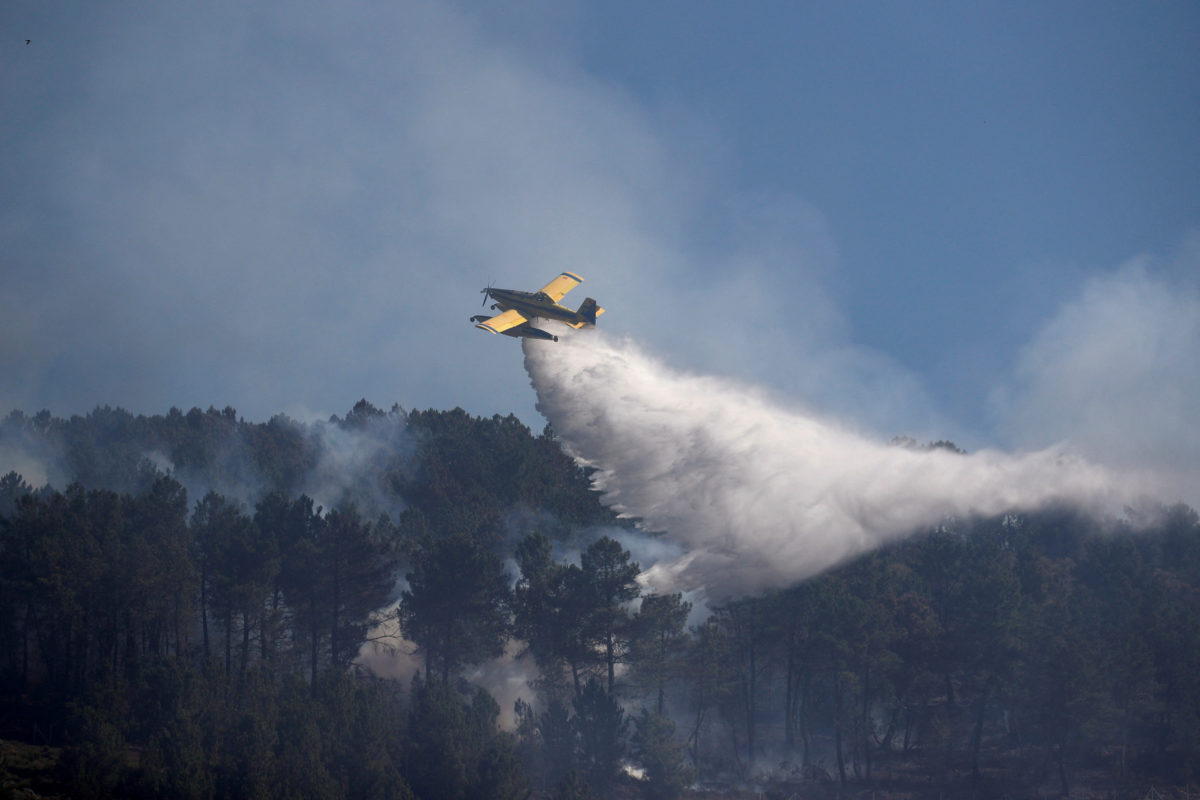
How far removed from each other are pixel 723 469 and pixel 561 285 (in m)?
16.7

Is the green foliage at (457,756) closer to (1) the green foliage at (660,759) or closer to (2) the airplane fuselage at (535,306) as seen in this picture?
(1) the green foliage at (660,759)

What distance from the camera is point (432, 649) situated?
63.6 m

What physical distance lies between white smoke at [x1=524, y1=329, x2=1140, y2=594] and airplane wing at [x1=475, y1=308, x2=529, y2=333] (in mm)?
1861

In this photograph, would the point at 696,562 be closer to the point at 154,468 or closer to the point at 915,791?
the point at 915,791

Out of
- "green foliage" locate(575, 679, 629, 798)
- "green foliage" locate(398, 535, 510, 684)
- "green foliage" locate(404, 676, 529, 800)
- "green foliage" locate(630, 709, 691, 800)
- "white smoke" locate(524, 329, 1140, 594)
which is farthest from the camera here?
"green foliage" locate(398, 535, 510, 684)

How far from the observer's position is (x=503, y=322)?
60281 millimetres

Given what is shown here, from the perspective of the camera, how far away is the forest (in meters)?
52.1

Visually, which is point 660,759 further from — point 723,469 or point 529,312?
point 529,312

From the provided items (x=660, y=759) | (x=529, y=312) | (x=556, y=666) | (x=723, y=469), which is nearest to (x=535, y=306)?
(x=529, y=312)

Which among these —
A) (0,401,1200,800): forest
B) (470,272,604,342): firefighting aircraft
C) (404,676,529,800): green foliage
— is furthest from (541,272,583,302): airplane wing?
(404,676,529,800): green foliage

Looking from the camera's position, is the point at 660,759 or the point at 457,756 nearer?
the point at 457,756

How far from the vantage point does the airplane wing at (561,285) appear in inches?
2606

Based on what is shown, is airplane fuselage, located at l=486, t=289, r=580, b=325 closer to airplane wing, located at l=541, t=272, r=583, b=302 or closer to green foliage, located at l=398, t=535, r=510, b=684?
airplane wing, located at l=541, t=272, r=583, b=302

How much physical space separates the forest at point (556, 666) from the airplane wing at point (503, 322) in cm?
1333
